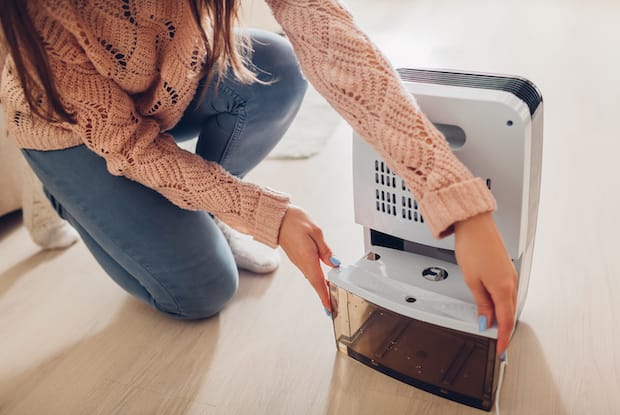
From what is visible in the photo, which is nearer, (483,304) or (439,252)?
(483,304)

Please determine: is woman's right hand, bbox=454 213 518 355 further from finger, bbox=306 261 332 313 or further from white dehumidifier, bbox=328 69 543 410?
finger, bbox=306 261 332 313

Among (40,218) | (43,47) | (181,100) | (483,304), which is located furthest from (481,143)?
(40,218)

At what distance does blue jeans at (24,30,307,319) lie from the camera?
93 cm

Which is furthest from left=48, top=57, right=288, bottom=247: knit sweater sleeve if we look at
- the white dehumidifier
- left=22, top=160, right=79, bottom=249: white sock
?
left=22, top=160, right=79, bottom=249: white sock

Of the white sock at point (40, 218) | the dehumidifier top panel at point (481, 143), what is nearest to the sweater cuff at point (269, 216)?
the dehumidifier top panel at point (481, 143)

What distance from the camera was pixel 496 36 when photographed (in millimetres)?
2078

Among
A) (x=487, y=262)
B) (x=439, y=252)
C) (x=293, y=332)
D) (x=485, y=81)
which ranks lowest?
(x=293, y=332)

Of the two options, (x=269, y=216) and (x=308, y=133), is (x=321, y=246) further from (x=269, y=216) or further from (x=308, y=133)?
(x=308, y=133)

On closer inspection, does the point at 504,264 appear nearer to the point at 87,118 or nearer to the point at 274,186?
the point at 87,118

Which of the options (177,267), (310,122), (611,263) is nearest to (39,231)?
(177,267)

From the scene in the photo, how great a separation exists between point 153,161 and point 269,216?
0.17 meters

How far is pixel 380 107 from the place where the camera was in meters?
0.71

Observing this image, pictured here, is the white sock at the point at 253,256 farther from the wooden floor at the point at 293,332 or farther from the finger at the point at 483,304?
the finger at the point at 483,304

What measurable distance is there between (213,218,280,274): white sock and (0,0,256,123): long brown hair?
366mm
